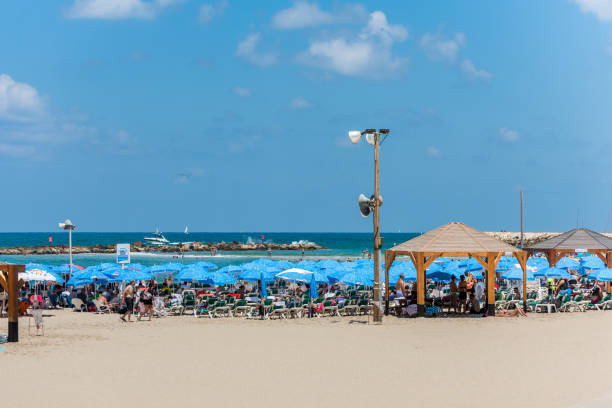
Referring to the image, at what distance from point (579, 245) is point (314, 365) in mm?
21179

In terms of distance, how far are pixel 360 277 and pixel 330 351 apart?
307 inches

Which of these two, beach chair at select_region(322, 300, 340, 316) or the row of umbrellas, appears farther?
the row of umbrellas

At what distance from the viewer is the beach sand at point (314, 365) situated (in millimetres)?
9680

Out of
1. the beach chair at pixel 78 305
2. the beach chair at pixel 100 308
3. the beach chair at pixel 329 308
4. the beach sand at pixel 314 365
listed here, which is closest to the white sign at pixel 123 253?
the beach chair at pixel 78 305

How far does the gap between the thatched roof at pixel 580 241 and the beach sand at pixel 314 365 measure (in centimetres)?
1160

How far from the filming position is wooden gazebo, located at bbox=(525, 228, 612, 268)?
2945 centimetres

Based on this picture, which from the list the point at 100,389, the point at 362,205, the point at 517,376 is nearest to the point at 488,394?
the point at 517,376

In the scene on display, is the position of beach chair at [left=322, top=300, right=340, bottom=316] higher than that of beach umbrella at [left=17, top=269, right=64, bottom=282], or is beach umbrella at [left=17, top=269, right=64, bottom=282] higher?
beach umbrella at [left=17, top=269, right=64, bottom=282]

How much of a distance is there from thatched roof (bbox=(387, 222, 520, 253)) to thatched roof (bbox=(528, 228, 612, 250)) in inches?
385

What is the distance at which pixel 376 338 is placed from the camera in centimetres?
1584

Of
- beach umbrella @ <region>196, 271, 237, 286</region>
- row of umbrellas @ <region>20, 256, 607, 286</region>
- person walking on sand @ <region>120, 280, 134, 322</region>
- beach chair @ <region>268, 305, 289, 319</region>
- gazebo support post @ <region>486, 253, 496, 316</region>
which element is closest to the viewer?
person walking on sand @ <region>120, 280, 134, 322</region>

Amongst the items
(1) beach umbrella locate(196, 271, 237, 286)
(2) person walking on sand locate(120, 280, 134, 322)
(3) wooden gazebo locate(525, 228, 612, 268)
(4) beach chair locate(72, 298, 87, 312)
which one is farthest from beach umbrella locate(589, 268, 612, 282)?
(4) beach chair locate(72, 298, 87, 312)

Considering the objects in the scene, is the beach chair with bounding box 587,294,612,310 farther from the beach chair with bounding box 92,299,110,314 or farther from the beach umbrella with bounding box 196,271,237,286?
the beach chair with bounding box 92,299,110,314

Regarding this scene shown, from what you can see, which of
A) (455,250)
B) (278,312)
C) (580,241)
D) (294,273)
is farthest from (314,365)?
(580,241)
